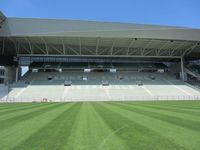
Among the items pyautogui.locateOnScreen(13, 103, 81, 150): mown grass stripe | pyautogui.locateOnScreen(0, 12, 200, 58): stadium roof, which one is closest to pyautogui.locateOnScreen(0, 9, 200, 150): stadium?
pyautogui.locateOnScreen(0, 12, 200, 58): stadium roof

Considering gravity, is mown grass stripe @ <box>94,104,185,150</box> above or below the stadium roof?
below

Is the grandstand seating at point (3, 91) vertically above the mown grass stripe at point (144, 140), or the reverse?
the grandstand seating at point (3, 91)

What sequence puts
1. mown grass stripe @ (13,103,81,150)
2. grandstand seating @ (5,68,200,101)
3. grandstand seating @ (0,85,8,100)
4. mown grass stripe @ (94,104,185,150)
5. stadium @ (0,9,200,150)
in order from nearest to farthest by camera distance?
mown grass stripe @ (94,104,185,150) < mown grass stripe @ (13,103,81,150) < stadium @ (0,9,200,150) < grandstand seating @ (0,85,8,100) < grandstand seating @ (5,68,200,101)

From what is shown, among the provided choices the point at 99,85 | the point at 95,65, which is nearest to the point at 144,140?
the point at 99,85

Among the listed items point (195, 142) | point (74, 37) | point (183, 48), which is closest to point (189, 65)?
point (183, 48)

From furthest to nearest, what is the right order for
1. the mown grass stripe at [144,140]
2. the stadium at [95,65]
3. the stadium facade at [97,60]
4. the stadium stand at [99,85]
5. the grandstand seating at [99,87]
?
the grandstand seating at [99,87] → the stadium stand at [99,85] → the stadium facade at [97,60] → the stadium at [95,65] → the mown grass stripe at [144,140]

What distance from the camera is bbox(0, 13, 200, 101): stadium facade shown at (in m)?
39.7

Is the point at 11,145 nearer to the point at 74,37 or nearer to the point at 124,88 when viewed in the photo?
the point at 74,37

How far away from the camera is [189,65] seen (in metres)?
61.8

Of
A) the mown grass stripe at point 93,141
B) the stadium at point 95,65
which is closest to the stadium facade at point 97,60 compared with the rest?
the stadium at point 95,65

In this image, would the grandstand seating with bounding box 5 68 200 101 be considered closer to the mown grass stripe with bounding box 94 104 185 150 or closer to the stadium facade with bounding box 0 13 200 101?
the stadium facade with bounding box 0 13 200 101

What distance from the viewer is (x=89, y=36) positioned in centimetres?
4034

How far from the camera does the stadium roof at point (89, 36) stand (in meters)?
38.9

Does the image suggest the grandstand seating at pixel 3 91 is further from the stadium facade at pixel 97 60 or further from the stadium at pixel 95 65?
the stadium facade at pixel 97 60
